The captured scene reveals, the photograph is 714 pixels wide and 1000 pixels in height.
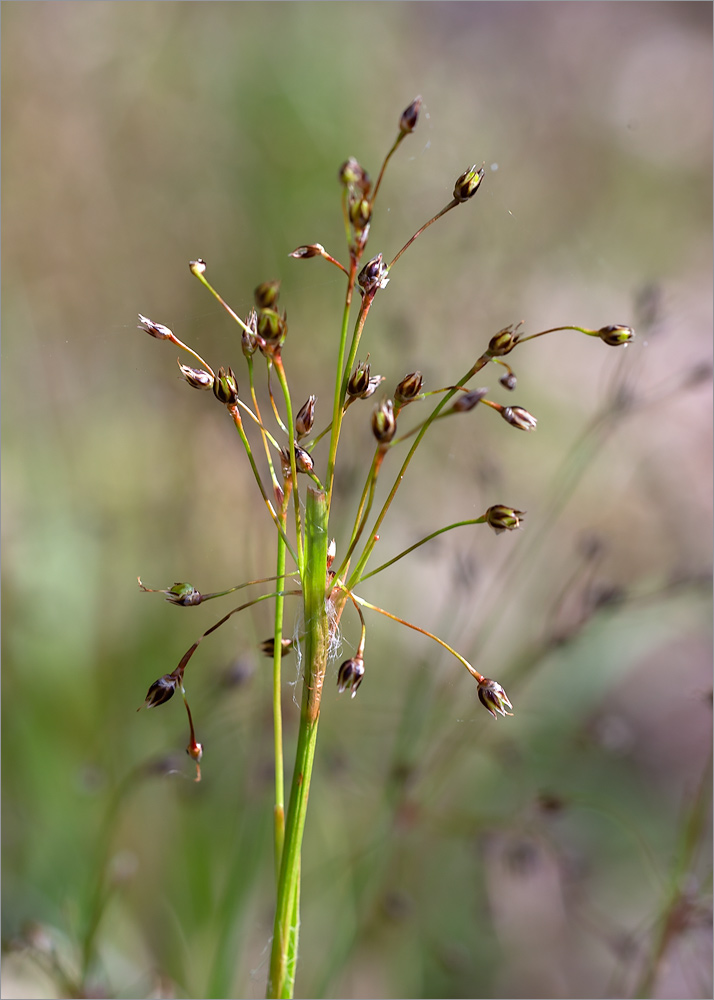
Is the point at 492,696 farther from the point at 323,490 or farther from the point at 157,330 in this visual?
the point at 157,330

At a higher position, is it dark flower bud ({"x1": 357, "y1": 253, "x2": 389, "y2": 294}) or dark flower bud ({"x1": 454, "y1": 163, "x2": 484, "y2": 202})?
dark flower bud ({"x1": 454, "y1": 163, "x2": 484, "y2": 202})

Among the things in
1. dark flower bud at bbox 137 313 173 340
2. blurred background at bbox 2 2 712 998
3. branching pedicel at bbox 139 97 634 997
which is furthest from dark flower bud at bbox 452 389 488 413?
blurred background at bbox 2 2 712 998

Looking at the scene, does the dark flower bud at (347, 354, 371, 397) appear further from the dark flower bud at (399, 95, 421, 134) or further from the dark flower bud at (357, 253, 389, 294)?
the dark flower bud at (399, 95, 421, 134)

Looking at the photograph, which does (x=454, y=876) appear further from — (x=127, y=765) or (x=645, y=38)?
(x=645, y=38)

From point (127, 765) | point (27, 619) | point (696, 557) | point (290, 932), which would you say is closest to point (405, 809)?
point (127, 765)

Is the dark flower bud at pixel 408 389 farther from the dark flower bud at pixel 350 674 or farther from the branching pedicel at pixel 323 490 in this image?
the dark flower bud at pixel 350 674

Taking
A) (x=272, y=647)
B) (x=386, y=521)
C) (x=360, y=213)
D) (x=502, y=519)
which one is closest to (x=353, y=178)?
(x=360, y=213)
